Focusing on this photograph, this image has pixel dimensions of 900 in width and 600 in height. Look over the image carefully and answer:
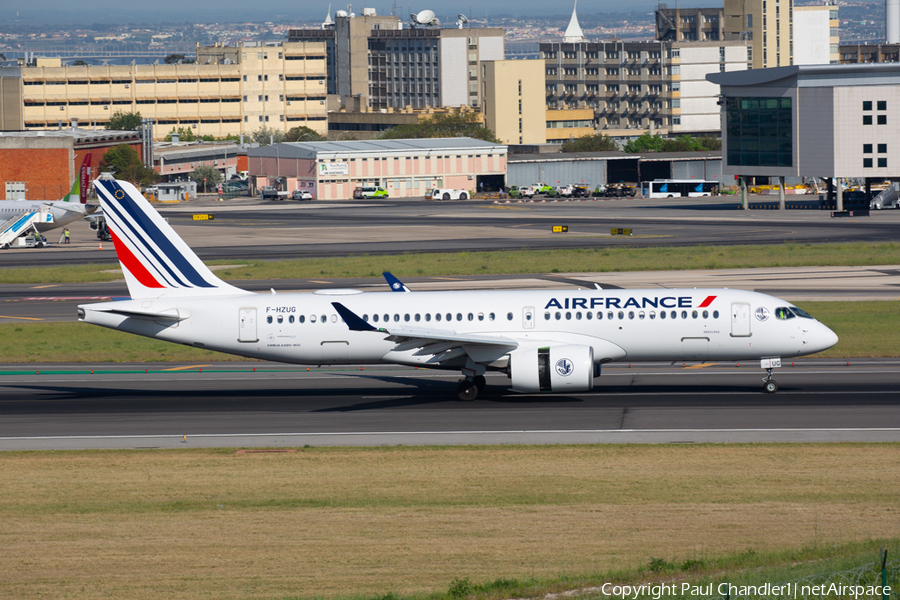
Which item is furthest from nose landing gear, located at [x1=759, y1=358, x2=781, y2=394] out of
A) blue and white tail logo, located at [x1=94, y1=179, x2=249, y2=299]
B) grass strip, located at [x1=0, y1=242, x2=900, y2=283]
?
grass strip, located at [x1=0, y1=242, x2=900, y2=283]

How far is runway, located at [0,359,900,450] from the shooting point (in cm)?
3488

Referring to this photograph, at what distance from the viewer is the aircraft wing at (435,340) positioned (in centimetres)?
3766

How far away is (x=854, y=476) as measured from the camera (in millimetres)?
28094

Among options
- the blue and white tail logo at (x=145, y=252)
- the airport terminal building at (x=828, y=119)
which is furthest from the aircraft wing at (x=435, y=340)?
the airport terminal building at (x=828, y=119)

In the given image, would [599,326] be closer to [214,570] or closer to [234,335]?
[234,335]

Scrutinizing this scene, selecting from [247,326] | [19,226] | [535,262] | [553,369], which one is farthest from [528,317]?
[19,226]

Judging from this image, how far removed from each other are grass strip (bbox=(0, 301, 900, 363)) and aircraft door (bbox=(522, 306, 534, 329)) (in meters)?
17.8

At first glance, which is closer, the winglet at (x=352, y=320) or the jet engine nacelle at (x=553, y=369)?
the winglet at (x=352, y=320)

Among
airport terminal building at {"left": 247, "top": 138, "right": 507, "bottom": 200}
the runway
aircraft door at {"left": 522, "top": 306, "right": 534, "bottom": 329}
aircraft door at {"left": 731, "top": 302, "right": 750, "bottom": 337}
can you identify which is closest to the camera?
the runway

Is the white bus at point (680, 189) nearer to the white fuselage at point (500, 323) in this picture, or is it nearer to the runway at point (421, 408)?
the runway at point (421, 408)

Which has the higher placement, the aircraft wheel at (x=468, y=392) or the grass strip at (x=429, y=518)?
the aircraft wheel at (x=468, y=392)

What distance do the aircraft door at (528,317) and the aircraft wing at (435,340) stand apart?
2.71 feet

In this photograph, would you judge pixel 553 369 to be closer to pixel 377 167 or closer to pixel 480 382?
pixel 480 382

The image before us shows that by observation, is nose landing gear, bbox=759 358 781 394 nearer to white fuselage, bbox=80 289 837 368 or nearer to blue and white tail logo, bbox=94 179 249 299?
white fuselage, bbox=80 289 837 368
